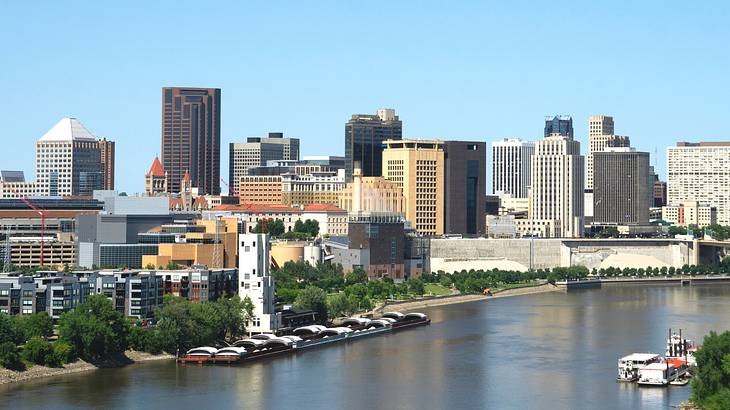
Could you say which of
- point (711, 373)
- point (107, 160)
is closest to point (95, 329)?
point (711, 373)

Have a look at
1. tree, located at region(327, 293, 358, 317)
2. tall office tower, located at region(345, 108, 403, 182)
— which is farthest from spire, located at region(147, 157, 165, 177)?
tree, located at region(327, 293, 358, 317)

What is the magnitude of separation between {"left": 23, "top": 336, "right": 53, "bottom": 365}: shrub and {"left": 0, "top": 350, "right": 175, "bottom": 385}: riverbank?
0.41 m

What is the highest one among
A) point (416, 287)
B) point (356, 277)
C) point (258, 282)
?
point (258, 282)

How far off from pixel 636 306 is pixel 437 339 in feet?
87.3

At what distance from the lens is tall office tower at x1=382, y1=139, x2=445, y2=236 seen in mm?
143750

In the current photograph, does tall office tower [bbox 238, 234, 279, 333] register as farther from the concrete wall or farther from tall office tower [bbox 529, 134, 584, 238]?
tall office tower [bbox 529, 134, 584, 238]

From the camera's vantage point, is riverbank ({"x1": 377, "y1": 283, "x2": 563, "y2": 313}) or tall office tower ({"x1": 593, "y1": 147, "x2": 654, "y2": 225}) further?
tall office tower ({"x1": 593, "y1": 147, "x2": 654, "y2": 225})

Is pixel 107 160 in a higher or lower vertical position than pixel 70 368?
higher

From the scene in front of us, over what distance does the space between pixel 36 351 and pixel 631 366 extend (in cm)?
2328

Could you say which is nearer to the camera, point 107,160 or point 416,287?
point 416,287

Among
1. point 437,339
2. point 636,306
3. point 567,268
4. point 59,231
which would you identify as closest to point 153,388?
point 437,339

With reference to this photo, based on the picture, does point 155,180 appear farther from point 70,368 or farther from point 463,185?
point 70,368

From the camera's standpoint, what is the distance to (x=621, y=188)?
18725 cm

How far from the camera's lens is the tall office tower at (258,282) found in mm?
75375
